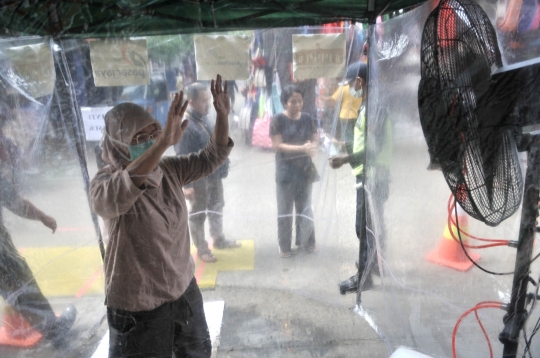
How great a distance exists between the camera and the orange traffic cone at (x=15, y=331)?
70.1 inches

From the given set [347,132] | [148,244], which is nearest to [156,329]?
[148,244]

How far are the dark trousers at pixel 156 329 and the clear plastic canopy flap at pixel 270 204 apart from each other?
514 millimetres

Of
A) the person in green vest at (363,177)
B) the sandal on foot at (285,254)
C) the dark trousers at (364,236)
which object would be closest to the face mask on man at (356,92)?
the person in green vest at (363,177)

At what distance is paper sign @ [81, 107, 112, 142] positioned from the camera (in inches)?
72.9

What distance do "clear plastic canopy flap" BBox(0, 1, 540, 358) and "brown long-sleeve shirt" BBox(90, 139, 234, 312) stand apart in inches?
13.6

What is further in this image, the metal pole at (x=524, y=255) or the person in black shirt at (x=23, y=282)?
the person in black shirt at (x=23, y=282)

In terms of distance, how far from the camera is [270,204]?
2334 mm

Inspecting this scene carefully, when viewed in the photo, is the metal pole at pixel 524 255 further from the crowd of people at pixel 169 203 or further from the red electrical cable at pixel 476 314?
the crowd of people at pixel 169 203

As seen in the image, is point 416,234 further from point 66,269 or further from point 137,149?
point 66,269

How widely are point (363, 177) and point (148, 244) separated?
1.42 metres

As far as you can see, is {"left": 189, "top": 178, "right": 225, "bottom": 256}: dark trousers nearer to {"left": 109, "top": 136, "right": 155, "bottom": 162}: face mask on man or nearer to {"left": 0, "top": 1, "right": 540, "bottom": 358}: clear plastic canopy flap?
{"left": 0, "top": 1, "right": 540, "bottom": 358}: clear plastic canopy flap

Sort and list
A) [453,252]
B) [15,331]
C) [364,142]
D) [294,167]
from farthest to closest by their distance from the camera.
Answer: [294,167]
[364,142]
[15,331]
[453,252]

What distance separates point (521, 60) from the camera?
0.99m

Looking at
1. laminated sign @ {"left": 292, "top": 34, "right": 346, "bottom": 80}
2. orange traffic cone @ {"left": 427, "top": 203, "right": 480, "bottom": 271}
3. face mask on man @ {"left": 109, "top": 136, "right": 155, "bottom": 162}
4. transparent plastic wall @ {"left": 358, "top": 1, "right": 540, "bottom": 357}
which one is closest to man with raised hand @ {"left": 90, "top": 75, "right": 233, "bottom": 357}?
face mask on man @ {"left": 109, "top": 136, "right": 155, "bottom": 162}
